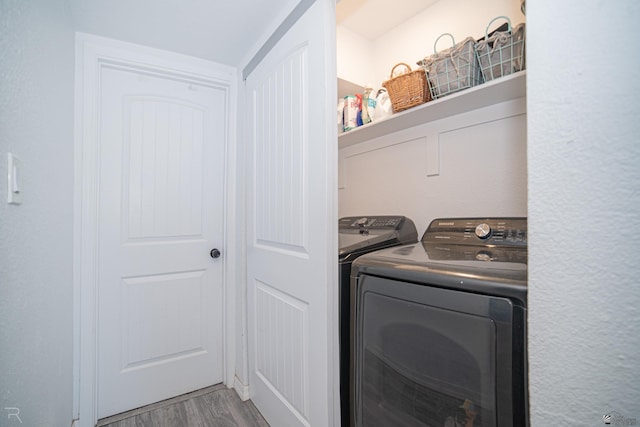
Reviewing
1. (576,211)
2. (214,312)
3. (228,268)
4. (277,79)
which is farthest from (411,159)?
(214,312)

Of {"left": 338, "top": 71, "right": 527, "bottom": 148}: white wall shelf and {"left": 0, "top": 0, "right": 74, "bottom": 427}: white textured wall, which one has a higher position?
{"left": 338, "top": 71, "right": 527, "bottom": 148}: white wall shelf

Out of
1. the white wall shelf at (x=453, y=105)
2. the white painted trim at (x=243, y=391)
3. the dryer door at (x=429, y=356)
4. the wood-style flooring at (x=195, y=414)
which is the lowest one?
the wood-style flooring at (x=195, y=414)

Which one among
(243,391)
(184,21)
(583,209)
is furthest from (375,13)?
(243,391)

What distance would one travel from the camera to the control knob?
1201 millimetres

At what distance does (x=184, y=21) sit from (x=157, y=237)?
1284 millimetres

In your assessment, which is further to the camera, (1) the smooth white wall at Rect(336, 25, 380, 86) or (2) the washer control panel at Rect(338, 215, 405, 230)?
(1) the smooth white wall at Rect(336, 25, 380, 86)

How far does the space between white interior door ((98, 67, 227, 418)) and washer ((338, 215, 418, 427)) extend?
40.7 inches

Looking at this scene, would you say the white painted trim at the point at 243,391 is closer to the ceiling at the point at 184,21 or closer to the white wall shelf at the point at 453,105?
the white wall shelf at the point at 453,105

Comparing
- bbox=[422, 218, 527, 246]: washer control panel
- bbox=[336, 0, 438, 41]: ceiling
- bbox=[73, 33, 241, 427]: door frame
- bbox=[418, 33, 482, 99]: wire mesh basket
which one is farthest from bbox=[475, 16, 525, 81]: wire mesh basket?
bbox=[73, 33, 241, 427]: door frame

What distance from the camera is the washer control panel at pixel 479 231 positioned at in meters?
1.14

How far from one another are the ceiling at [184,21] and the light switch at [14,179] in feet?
3.55

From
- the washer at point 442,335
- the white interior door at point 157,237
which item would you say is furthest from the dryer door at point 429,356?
the white interior door at point 157,237

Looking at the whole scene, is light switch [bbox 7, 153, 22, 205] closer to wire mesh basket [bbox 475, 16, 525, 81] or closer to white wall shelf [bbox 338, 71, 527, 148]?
white wall shelf [bbox 338, 71, 527, 148]

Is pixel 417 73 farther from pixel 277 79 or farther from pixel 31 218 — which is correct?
pixel 31 218
